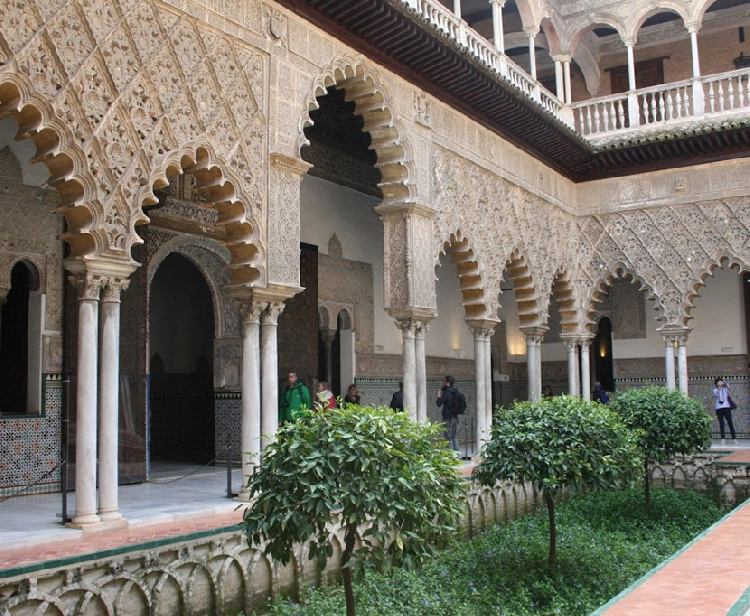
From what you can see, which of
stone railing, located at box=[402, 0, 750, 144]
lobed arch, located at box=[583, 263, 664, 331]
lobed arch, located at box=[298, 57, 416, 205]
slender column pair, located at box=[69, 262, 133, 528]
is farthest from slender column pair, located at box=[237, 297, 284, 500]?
lobed arch, located at box=[583, 263, 664, 331]

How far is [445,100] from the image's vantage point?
11.2 meters

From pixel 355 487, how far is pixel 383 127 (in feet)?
20.8

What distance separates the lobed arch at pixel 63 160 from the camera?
5.79 metres

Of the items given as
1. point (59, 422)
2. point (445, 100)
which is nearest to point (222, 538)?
point (59, 422)

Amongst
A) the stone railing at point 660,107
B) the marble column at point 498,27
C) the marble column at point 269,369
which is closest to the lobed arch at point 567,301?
the stone railing at point 660,107

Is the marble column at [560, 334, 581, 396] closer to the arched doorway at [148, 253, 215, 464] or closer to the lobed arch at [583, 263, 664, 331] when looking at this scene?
the lobed arch at [583, 263, 664, 331]

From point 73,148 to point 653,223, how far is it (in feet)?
38.0

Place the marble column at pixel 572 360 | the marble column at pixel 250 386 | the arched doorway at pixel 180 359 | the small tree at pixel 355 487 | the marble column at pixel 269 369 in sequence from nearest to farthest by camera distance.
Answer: the small tree at pixel 355 487 → the marble column at pixel 250 386 → the marble column at pixel 269 369 → the arched doorway at pixel 180 359 → the marble column at pixel 572 360

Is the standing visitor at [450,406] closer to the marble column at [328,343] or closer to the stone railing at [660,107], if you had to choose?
the marble column at [328,343]

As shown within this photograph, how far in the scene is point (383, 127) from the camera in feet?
32.6

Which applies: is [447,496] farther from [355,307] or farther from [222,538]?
[355,307]

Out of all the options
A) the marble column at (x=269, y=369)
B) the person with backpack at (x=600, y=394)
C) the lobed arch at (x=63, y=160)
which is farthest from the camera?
the person with backpack at (x=600, y=394)

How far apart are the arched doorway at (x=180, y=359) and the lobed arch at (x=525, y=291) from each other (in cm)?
485

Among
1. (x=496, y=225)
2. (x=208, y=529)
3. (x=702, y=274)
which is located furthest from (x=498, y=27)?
(x=208, y=529)
